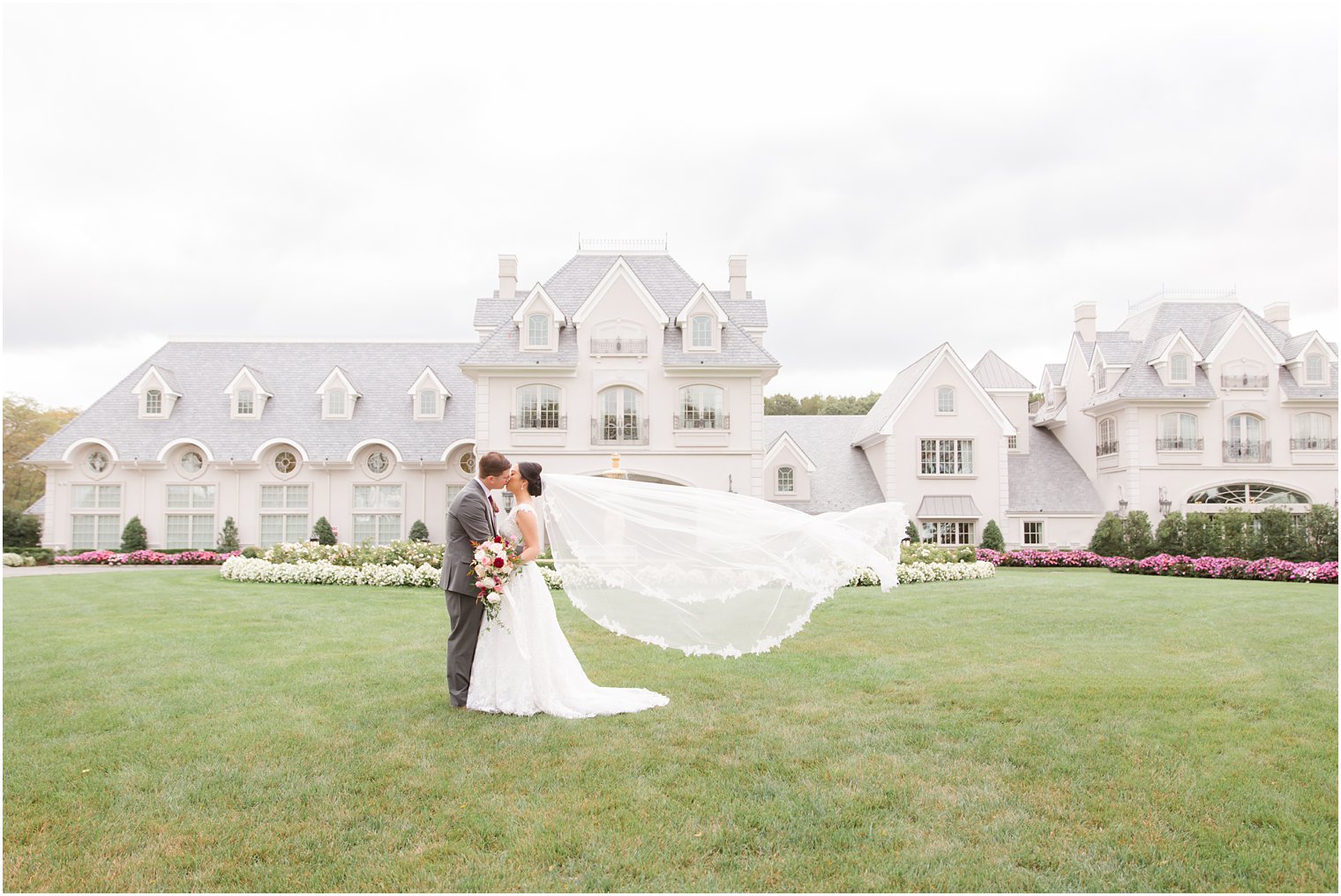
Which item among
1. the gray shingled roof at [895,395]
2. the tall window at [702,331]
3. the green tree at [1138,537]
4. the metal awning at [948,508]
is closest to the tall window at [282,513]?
the tall window at [702,331]

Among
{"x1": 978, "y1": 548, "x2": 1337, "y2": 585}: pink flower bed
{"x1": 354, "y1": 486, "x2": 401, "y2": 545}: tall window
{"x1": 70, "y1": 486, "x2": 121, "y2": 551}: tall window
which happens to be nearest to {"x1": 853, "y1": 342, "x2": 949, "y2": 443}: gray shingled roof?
{"x1": 978, "y1": 548, "x2": 1337, "y2": 585}: pink flower bed

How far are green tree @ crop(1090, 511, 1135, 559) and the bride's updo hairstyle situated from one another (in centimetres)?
2804

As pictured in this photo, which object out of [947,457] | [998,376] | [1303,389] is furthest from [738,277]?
[1303,389]

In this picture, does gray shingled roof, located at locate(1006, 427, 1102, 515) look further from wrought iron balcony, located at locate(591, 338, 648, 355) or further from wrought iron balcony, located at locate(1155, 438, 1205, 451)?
wrought iron balcony, located at locate(591, 338, 648, 355)

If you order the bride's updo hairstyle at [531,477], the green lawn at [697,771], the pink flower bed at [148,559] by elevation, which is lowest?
the green lawn at [697,771]

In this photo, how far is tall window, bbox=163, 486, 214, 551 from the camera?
3192cm

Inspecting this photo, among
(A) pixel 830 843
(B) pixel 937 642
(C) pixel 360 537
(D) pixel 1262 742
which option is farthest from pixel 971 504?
(A) pixel 830 843

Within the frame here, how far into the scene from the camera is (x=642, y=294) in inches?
1132

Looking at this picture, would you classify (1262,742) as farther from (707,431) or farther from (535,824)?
(707,431)

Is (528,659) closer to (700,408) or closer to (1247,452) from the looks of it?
(700,408)

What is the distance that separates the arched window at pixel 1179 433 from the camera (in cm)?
3212

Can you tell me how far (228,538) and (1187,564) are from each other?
107ft

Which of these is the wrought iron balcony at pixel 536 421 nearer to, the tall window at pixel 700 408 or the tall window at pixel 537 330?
the tall window at pixel 537 330

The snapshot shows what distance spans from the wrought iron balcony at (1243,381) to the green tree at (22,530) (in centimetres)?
4674
